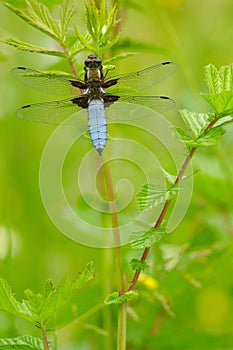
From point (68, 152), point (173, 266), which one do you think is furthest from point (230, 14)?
point (173, 266)

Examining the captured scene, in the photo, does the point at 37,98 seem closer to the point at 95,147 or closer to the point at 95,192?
the point at 95,192

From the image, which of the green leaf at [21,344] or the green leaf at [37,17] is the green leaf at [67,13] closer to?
the green leaf at [37,17]

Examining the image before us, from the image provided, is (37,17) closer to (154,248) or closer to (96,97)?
(96,97)

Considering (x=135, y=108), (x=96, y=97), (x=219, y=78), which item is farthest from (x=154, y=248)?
(x=219, y=78)

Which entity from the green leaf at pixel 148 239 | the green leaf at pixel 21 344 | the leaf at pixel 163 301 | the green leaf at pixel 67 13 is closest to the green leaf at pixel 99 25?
the green leaf at pixel 67 13

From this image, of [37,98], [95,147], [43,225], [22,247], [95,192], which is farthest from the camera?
[37,98]

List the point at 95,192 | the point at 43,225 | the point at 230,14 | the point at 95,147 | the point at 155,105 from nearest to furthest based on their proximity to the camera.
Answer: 1. the point at 95,147
2. the point at 155,105
3. the point at 95,192
4. the point at 43,225
5. the point at 230,14

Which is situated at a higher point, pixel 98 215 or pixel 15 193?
pixel 15 193

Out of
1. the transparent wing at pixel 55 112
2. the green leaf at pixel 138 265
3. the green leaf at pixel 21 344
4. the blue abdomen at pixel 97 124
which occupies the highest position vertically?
the transparent wing at pixel 55 112
